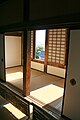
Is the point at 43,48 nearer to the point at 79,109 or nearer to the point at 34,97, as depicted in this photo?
the point at 34,97

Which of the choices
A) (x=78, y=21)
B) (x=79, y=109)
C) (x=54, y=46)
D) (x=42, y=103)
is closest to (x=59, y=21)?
(x=78, y=21)

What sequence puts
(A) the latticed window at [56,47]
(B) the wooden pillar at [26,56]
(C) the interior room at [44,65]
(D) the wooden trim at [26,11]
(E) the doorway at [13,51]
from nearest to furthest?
(D) the wooden trim at [26,11]
(B) the wooden pillar at [26,56]
(C) the interior room at [44,65]
(A) the latticed window at [56,47]
(E) the doorway at [13,51]

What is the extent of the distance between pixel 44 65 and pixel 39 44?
1193 millimetres

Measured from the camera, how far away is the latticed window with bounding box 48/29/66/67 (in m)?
5.32

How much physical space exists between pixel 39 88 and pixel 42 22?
2332 millimetres

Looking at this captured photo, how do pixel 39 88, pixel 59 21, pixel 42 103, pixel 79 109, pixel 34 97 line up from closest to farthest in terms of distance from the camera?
pixel 59 21
pixel 79 109
pixel 42 103
pixel 34 97
pixel 39 88

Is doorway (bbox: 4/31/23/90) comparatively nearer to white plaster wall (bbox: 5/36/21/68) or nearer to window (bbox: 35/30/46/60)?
white plaster wall (bbox: 5/36/21/68)

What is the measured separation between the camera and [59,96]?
3.68 meters

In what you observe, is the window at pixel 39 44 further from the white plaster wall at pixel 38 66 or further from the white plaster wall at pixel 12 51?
the white plaster wall at pixel 12 51

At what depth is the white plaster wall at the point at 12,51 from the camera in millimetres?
6682

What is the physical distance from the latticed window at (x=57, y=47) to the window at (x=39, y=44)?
1.65 ft

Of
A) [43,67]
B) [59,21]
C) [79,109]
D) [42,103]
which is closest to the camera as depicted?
[59,21]

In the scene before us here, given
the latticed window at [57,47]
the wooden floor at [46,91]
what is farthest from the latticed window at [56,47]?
the wooden floor at [46,91]

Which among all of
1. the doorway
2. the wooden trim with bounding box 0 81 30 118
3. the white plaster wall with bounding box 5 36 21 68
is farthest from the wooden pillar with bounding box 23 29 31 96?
the white plaster wall with bounding box 5 36 21 68
